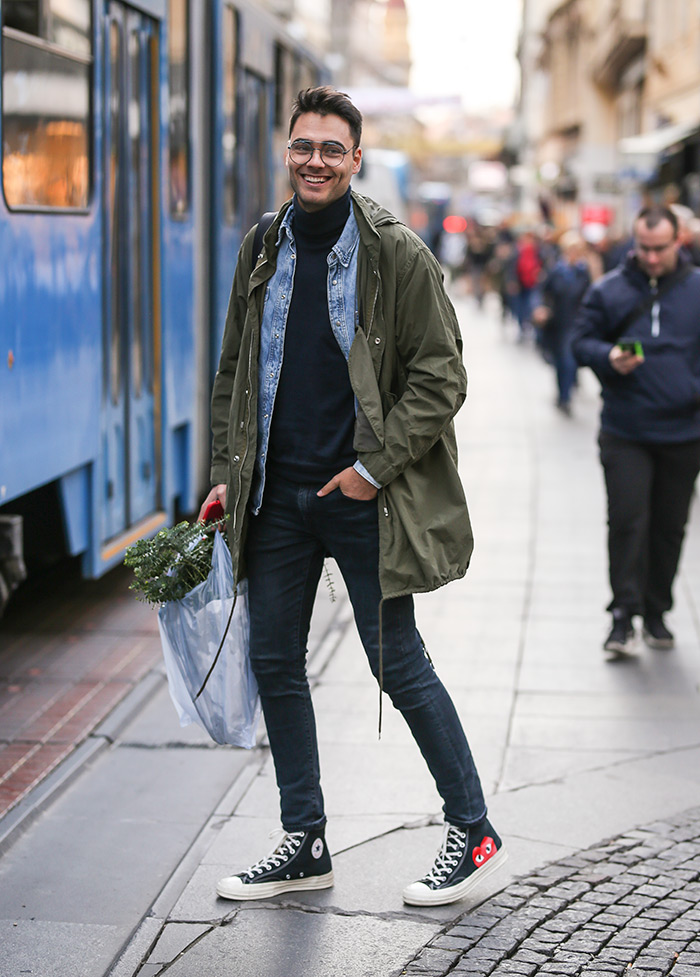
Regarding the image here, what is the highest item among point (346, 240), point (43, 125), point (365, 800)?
point (43, 125)

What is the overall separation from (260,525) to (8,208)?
2235 millimetres

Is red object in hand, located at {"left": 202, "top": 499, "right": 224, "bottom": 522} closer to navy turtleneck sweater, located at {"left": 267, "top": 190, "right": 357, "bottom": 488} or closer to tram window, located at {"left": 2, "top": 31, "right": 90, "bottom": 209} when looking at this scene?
navy turtleneck sweater, located at {"left": 267, "top": 190, "right": 357, "bottom": 488}

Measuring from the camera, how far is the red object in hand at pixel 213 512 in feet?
13.6

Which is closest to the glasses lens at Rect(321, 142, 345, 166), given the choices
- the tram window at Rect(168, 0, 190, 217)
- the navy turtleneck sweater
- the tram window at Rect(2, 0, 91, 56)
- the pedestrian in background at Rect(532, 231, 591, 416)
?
the navy turtleneck sweater

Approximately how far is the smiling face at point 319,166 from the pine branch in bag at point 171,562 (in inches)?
36.5

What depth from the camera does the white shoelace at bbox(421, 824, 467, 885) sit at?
406 centimetres

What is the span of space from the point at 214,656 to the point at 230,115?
22.1 feet

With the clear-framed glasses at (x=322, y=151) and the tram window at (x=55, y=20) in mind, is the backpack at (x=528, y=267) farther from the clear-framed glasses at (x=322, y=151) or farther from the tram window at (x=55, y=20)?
the clear-framed glasses at (x=322, y=151)

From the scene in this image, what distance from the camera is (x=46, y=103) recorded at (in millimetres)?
6055

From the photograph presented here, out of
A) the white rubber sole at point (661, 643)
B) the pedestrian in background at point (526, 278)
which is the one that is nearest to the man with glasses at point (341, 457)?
the white rubber sole at point (661, 643)

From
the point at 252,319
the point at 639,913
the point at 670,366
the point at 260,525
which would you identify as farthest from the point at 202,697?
the point at 670,366

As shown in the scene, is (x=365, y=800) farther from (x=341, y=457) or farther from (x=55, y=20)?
(x=55, y=20)

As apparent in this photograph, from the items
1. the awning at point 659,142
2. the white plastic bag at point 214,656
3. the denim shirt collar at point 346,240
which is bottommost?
the white plastic bag at point 214,656

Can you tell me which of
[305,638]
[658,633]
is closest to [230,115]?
[658,633]
